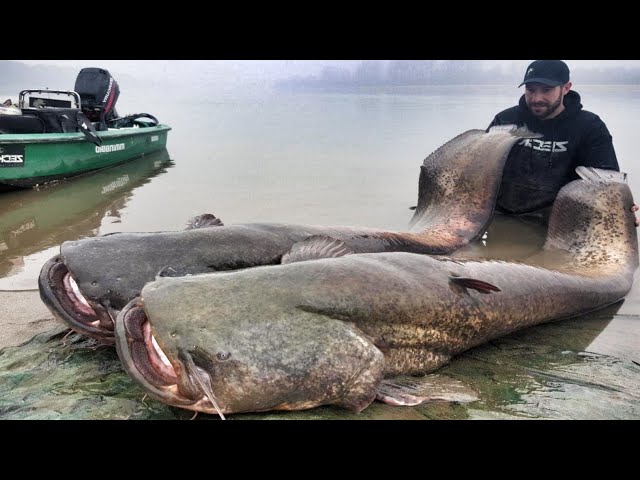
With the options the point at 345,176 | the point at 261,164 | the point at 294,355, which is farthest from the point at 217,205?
the point at 294,355

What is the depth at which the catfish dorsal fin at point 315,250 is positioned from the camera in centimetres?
326

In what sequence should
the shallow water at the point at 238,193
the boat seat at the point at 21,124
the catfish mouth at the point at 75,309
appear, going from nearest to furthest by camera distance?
the catfish mouth at the point at 75,309 → the shallow water at the point at 238,193 → the boat seat at the point at 21,124

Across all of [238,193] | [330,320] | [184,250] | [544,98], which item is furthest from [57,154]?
[330,320]

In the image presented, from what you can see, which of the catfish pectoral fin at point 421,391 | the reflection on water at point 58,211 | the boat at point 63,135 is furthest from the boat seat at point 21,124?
the catfish pectoral fin at point 421,391

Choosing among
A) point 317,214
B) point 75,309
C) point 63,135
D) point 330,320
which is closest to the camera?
point 330,320

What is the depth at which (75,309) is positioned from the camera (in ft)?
10.5

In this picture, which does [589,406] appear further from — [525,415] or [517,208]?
[517,208]

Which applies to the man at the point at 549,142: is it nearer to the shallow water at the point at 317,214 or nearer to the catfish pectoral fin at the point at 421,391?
the shallow water at the point at 317,214

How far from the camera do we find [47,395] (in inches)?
108

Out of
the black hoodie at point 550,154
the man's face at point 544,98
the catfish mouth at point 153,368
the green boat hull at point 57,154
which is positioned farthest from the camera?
the green boat hull at point 57,154

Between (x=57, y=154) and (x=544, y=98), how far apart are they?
26.0 feet

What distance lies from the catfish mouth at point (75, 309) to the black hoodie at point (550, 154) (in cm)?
547

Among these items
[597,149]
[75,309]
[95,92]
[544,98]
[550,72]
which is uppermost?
[550,72]

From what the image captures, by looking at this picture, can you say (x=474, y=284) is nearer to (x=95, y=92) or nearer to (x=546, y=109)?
(x=546, y=109)
